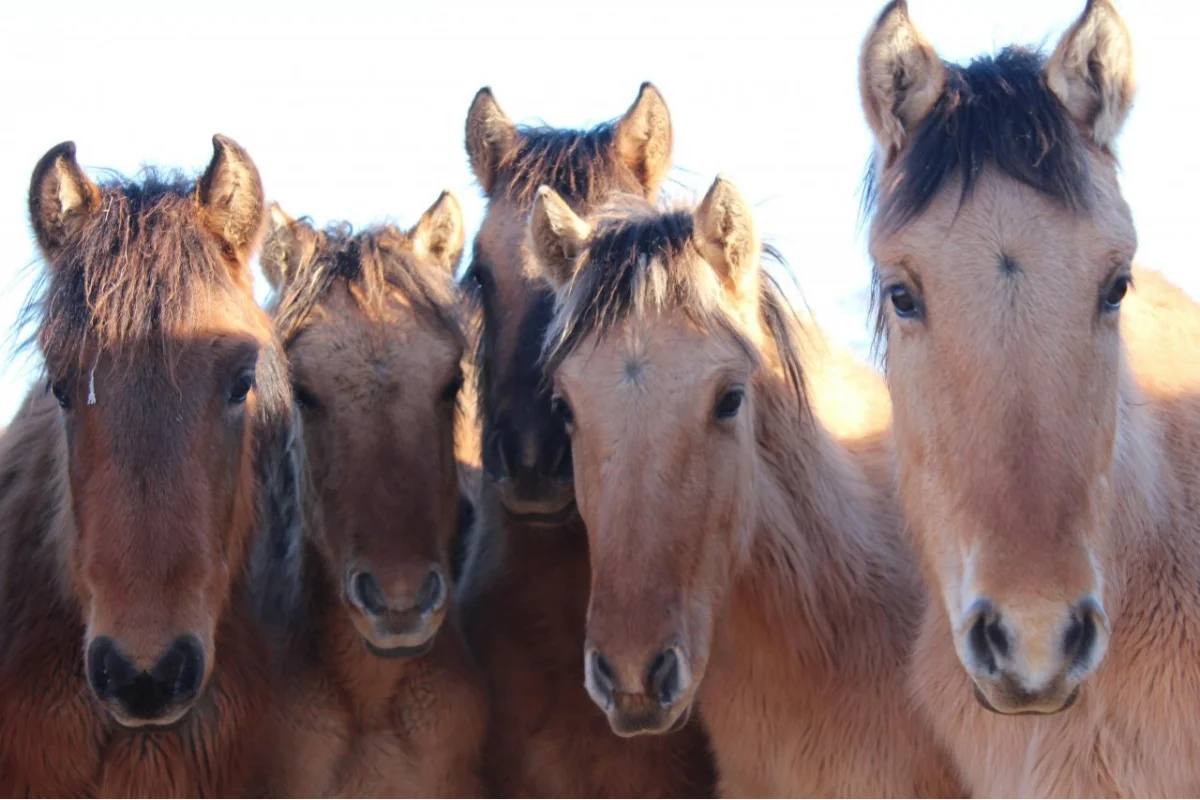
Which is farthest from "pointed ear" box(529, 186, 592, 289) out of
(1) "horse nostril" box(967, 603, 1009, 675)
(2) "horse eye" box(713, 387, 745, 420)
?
(1) "horse nostril" box(967, 603, 1009, 675)

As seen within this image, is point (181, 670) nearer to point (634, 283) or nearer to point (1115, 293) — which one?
point (634, 283)

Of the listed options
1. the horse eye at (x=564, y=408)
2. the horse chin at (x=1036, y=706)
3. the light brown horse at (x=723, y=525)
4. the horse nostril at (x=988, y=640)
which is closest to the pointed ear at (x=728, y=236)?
the light brown horse at (x=723, y=525)

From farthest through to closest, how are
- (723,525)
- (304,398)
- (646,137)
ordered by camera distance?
(646,137) → (304,398) → (723,525)

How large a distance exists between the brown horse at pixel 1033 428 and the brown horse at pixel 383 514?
6.49 feet

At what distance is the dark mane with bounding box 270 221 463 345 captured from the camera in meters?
5.53

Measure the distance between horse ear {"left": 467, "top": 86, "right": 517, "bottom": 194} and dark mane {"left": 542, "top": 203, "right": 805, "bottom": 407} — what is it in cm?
151

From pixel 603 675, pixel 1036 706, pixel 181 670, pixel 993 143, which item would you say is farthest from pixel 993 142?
pixel 181 670

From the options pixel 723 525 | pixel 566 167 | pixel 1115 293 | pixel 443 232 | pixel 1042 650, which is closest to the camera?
pixel 1042 650

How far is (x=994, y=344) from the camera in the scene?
358cm

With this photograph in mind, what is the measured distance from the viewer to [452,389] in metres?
5.64

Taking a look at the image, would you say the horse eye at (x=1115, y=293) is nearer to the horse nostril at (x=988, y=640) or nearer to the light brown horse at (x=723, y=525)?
the horse nostril at (x=988, y=640)

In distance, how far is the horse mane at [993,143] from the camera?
3.80 m

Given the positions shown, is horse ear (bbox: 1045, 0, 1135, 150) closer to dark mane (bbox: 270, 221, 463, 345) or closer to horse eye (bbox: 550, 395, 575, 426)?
horse eye (bbox: 550, 395, 575, 426)

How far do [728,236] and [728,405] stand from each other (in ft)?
2.16
